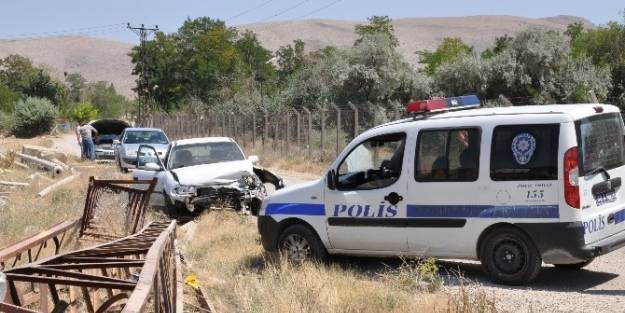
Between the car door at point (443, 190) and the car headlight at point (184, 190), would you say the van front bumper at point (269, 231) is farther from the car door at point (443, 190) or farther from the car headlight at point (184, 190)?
the car headlight at point (184, 190)

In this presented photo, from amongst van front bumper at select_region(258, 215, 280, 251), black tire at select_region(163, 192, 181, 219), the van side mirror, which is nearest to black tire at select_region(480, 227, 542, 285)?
the van side mirror

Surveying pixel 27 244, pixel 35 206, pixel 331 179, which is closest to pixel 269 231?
pixel 331 179

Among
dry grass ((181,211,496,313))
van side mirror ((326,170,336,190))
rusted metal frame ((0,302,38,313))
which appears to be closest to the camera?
rusted metal frame ((0,302,38,313))

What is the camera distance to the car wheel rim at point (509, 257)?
8609 mm

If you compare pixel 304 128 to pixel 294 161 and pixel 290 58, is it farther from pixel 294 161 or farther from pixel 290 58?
pixel 290 58

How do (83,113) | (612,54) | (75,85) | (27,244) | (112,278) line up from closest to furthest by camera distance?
(112,278) → (27,244) → (612,54) → (83,113) → (75,85)

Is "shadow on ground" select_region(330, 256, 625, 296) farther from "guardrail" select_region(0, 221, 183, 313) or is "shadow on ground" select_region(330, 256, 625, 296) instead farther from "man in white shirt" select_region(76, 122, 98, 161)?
"man in white shirt" select_region(76, 122, 98, 161)

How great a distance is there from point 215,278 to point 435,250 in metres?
2.44

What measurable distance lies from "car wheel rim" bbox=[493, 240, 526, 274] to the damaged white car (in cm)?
593

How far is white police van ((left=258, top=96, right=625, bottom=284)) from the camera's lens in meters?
8.34

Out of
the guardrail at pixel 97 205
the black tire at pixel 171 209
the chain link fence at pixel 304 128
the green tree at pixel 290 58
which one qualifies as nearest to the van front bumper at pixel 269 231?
the guardrail at pixel 97 205

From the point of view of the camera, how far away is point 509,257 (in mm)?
8656

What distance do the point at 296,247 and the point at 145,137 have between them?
17759 millimetres

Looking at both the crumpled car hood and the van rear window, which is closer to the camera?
the van rear window
